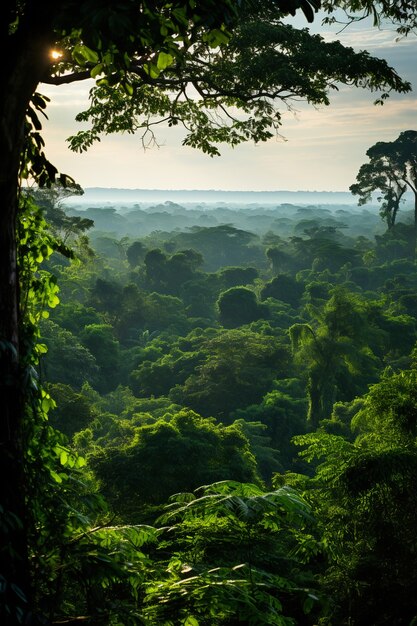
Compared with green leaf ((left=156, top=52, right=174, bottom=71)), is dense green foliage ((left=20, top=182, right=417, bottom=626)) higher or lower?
lower

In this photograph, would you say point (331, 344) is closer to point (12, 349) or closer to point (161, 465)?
point (161, 465)

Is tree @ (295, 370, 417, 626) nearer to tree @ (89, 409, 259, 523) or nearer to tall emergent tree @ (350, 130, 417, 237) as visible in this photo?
tree @ (89, 409, 259, 523)

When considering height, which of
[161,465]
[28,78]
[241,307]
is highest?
[28,78]

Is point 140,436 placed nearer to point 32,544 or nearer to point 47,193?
point 32,544

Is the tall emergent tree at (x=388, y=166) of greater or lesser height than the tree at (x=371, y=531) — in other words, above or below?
above

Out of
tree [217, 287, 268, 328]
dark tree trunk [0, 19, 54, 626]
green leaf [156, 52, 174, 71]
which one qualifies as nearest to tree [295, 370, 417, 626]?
dark tree trunk [0, 19, 54, 626]

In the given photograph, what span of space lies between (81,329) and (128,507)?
95.0 feet

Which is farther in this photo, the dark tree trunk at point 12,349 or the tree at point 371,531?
the tree at point 371,531

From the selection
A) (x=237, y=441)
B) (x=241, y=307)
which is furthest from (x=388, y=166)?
(x=237, y=441)

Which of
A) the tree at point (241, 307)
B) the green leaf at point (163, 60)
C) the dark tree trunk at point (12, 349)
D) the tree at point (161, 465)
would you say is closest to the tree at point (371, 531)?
the dark tree trunk at point (12, 349)

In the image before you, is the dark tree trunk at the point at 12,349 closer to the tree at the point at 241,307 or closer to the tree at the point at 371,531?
the tree at the point at 371,531

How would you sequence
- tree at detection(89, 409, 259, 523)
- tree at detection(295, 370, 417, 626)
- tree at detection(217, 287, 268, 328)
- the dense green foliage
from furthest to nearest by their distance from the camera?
tree at detection(217, 287, 268, 328) → tree at detection(89, 409, 259, 523) → tree at detection(295, 370, 417, 626) → the dense green foliage

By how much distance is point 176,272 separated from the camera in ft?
201

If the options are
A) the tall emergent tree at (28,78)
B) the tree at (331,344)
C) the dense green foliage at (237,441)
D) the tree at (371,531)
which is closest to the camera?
the tall emergent tree at (28,78)
